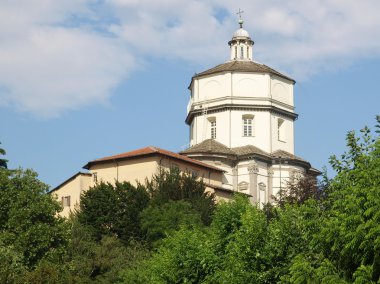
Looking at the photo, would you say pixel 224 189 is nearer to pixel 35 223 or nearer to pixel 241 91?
pixel 241 91

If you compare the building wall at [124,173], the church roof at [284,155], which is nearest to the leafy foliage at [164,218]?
the building wall at [124,173]

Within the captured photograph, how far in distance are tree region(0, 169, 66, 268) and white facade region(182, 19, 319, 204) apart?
28.8 m

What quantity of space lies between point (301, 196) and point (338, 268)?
38.5 meters

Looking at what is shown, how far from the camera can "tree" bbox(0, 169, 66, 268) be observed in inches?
2067

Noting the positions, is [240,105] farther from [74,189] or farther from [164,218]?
[164,218]

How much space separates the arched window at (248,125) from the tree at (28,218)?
32.2 metres

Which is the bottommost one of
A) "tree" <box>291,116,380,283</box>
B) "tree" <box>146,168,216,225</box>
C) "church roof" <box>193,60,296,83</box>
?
"tree" <box>291,116,380,283</box>

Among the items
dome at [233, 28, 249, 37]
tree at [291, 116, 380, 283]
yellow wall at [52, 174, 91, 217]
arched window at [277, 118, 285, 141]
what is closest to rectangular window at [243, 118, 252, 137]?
arched window at [277, 118, 285, 141]

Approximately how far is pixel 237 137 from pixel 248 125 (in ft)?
4.47

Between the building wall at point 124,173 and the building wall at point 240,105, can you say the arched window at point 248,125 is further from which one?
→ the building wall at point 124,173

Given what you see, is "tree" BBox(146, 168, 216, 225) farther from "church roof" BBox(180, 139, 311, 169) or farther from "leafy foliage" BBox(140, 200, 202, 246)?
"church roof" BBox(180, 139, 311, 169)

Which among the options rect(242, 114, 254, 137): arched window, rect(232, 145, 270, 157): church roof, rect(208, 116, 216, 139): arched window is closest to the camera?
rect(232, 145, 270, 157): church roof

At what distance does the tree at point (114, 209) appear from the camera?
6738 cm

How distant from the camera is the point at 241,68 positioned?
87250 millimetres
